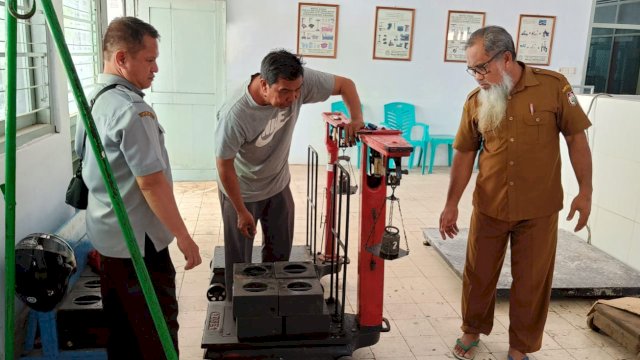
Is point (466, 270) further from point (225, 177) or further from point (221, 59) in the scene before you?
point (221, 59)

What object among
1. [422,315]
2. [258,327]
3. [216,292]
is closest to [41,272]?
[258,327]

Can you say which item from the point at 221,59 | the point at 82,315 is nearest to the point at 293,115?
the point at 82,315

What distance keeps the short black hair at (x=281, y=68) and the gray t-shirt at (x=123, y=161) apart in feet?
1.92

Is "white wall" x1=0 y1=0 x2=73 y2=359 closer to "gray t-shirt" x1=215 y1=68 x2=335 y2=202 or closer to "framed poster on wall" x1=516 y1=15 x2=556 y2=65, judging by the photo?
"gray t-shirt" x1=215 y1=68 x2=335 y2=202

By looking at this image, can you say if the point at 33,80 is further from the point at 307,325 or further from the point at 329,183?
the point at 307,325

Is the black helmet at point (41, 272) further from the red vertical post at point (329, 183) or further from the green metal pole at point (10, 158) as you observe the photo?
the red vertical post at point (329, 183)

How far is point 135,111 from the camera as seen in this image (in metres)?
1.68

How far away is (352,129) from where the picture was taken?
2.66 metres

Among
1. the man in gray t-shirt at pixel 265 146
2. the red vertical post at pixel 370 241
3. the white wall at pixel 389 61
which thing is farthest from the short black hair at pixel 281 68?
the white wall at pixel 389 61

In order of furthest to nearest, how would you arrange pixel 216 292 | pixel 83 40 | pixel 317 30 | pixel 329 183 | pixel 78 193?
pixel 317 30 → pixel 83 40 → pixel 329 183 → pixel 216 292 → pixel 78 193

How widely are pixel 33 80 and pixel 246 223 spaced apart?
1477 mm

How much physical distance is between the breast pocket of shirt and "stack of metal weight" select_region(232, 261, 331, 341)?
117 centimetres

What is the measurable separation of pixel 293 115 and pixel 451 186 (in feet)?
2.92

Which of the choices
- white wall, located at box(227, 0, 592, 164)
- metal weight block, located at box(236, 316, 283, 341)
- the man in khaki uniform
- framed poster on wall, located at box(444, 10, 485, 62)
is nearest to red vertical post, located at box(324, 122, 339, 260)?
→ the man in khaki uniform
